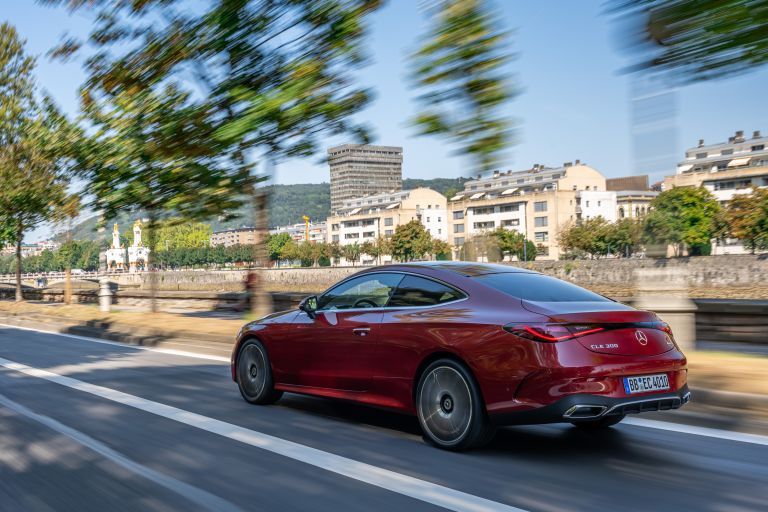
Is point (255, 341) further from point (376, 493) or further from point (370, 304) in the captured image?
point (376, 493)

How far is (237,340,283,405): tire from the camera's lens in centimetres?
753

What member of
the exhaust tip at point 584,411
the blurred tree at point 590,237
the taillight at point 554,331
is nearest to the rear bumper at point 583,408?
the exhaust tip at point 584,411

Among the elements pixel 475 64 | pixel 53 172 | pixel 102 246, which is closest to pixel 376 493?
pixel 475 64

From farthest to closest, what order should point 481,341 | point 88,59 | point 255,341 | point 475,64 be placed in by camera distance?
point 88,59 → point 255,341 → point 475,64 → point 481,341

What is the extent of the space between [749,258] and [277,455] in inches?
2792

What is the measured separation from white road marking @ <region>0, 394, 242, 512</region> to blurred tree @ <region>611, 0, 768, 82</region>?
14.4 ft

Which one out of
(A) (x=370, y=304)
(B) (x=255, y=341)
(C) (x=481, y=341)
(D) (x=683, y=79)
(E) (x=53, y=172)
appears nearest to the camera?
(C) (x=481, y=341)

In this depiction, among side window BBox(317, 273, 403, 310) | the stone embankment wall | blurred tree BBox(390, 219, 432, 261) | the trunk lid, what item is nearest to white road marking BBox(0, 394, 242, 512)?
side window BBox(317, 273, 403, 310)

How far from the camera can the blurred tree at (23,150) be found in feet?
93.9

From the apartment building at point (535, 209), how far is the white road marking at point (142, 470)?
101 metres

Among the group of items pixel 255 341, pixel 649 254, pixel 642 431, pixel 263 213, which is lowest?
pixel 642 431

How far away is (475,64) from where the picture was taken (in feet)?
23.6

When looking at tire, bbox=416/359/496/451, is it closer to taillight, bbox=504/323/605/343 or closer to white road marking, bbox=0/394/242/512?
taillight, bbox=504/323/605/343

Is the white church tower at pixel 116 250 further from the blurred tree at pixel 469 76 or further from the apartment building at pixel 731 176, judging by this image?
the apartment building at pixel 731 176
